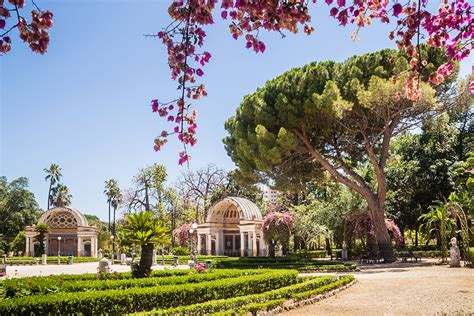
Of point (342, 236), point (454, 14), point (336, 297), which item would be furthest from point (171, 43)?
point (342, 236)

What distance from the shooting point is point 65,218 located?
48844mm

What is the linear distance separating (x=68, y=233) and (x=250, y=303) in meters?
42.7

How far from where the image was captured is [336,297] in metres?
12.6

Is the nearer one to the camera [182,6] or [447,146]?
[182,6]

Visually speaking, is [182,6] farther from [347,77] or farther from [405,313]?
[347,77]

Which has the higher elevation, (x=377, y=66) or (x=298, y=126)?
(x=377, y=66)

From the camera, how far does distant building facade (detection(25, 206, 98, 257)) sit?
155 feet

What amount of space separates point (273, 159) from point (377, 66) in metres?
7.32

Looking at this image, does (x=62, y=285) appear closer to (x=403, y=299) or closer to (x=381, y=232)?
(x=403, y=299)

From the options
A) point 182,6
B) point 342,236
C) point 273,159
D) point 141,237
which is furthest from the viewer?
point 342,236

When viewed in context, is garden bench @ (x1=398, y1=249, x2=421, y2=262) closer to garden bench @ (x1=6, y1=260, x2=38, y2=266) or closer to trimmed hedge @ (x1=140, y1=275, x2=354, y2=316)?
trimmed hedge @ (x1=140, y1=275, x2=354, y2=316)

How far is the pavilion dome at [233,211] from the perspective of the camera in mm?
36656

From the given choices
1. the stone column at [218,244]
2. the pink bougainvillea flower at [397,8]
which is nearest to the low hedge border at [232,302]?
the pink bougainvillea flower at [397,8]

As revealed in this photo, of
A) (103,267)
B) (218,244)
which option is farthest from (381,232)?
(218,244)
